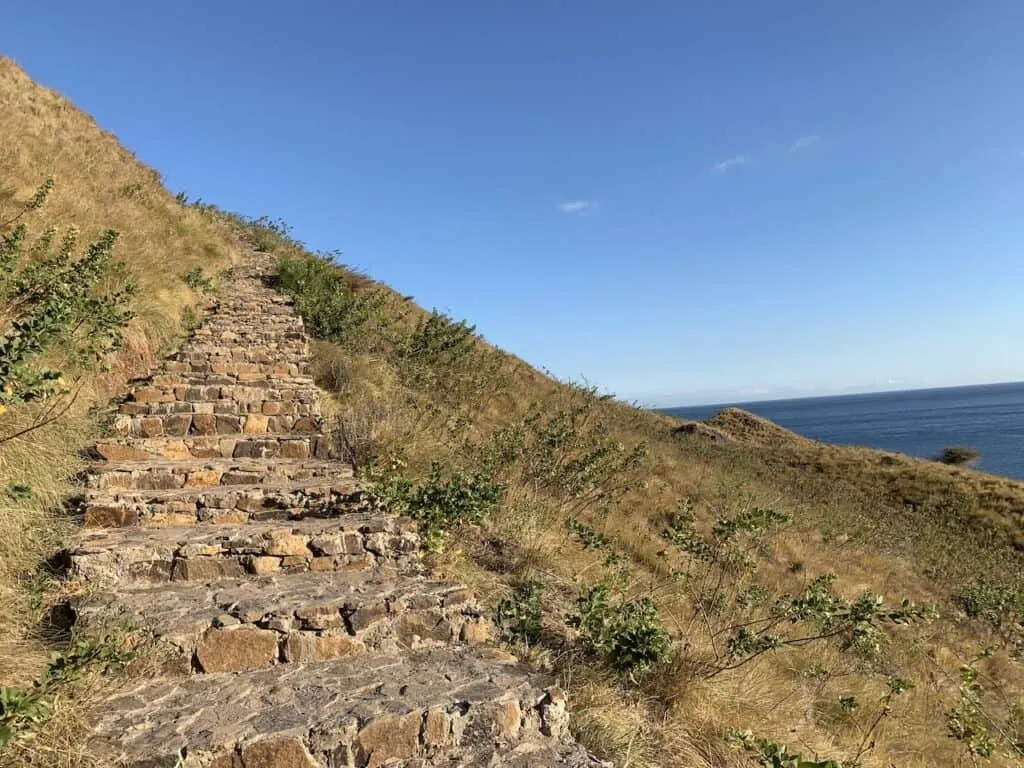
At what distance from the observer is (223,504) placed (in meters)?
4.16

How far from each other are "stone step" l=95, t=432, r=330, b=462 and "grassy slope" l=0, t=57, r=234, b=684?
350 millimetres

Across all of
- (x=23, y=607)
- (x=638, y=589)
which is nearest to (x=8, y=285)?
(x=23, y=607)

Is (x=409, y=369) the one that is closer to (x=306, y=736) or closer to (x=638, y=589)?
(x=638, y=589)

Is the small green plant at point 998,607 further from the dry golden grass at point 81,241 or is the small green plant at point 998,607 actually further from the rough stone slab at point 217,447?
the dry golden grass at point 81,241

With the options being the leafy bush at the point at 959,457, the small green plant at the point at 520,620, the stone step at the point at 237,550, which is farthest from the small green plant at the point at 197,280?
the leafy bush at the point at 959,457

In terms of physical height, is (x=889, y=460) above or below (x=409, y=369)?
below

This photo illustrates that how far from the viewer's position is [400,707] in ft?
7.79

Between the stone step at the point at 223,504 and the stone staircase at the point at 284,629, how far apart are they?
0.04ft

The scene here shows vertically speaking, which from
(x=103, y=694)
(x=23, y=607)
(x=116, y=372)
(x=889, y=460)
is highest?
(x=116, y=372)

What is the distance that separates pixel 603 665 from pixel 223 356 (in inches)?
260

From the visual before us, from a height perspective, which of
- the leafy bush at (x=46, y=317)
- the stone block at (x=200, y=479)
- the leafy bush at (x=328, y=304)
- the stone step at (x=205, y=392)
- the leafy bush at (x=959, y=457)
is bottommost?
the leafy bush at (x=959, y=457)

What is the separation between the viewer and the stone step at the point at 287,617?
2.73 meters

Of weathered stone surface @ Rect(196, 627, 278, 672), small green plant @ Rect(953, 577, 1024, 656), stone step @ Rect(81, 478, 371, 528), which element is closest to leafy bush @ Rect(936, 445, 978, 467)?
small green plant @ Rect(953, 577, 1024, 656)

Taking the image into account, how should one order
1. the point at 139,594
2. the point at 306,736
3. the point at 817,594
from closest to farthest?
1. the point at 306,736
2. the point at 139,594
3. the point at 817,594
